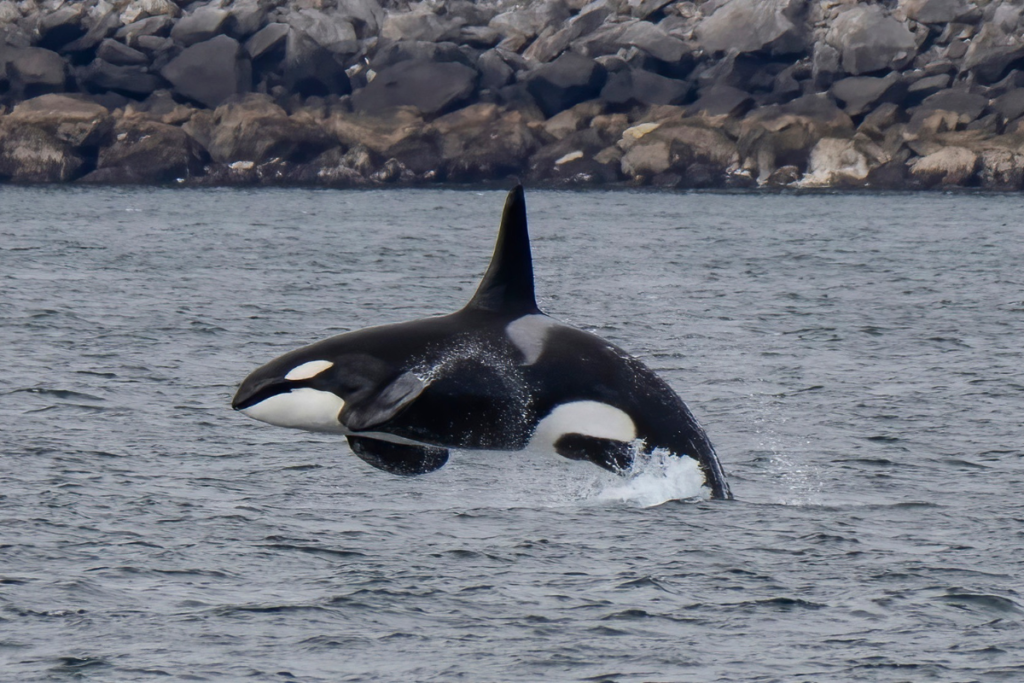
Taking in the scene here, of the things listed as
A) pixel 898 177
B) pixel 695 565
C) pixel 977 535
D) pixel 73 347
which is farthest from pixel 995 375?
pixel 898 177

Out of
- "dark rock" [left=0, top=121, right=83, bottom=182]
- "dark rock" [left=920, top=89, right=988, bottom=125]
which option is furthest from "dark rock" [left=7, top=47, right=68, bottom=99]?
"dark rock" [left=920, top=89, right=988, bottom=125]

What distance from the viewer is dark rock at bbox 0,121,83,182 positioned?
70.4 metres

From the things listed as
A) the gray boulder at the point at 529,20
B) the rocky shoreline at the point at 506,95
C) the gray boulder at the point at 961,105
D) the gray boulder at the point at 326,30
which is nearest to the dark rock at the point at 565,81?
the rocky shoreline at the point at 506,95

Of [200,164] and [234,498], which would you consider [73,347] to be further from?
[200,164]

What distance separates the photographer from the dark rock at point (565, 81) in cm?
7088

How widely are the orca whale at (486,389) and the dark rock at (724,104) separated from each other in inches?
2409

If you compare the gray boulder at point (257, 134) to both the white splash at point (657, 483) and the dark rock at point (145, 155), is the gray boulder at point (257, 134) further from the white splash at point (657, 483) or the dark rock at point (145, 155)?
the white splash at point (657, 483)

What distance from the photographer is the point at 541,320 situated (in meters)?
9.93

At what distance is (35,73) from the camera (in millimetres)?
72250

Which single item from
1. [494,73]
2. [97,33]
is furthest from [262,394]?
[97,33]

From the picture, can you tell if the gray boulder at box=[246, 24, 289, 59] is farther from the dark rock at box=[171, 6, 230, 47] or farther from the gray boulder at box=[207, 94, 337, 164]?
the gray boulder at box=[207, 94, 337, 164]

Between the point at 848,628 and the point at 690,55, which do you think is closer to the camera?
the point at 848,628

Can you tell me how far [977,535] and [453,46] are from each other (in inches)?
2551

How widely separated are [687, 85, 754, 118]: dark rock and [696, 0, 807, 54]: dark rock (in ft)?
11.0
